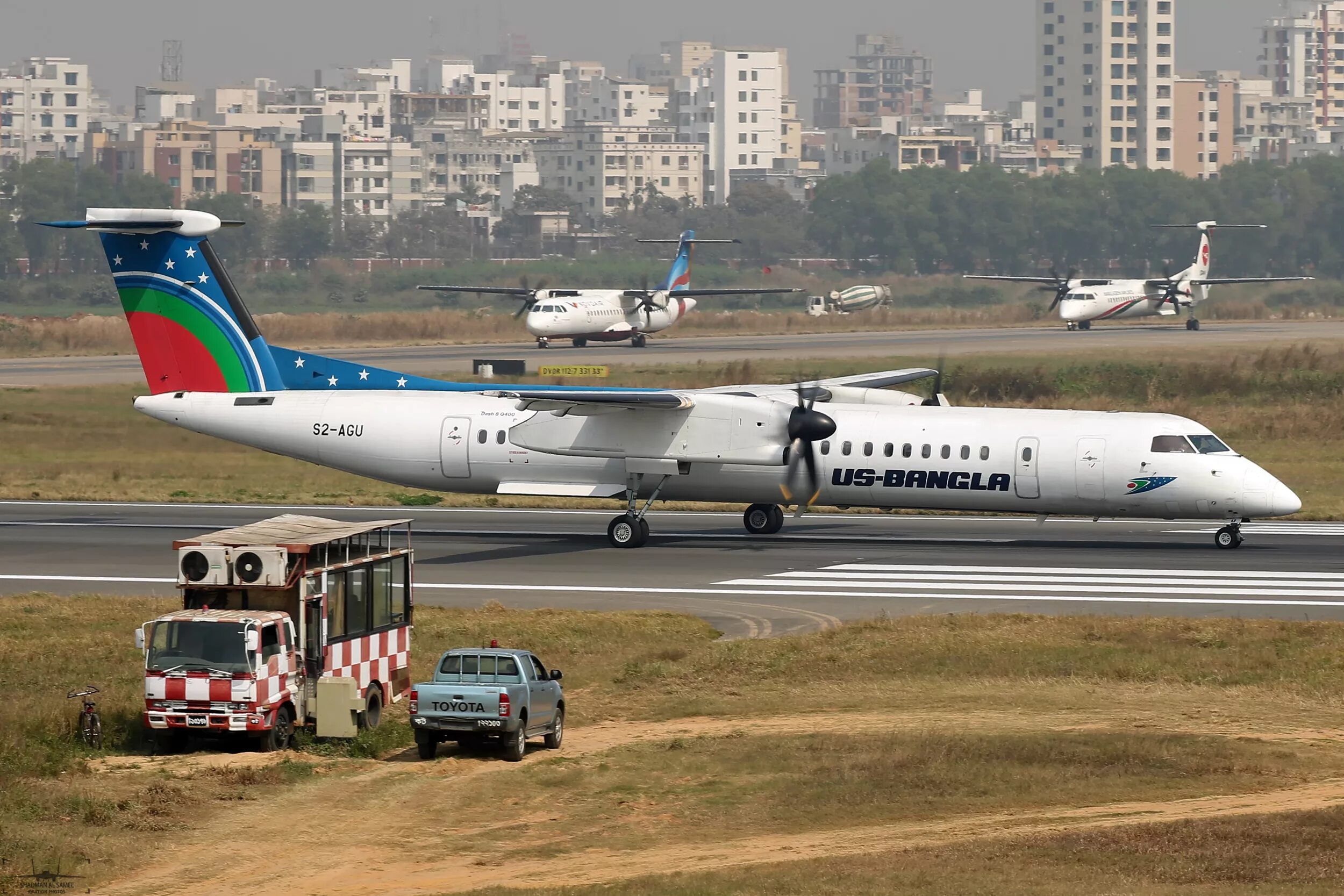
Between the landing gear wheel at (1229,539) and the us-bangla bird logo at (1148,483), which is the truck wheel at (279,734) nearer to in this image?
the us-bangla bird logo at (1148,483)

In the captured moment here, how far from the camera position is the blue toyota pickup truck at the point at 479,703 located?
738 inches

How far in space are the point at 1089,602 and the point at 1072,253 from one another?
16038 cm

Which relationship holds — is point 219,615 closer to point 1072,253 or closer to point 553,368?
point 553,368

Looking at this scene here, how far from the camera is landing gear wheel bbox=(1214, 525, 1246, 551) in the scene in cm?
3531

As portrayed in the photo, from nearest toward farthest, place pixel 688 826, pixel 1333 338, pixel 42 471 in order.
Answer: pixel 688 826 → pixel 42 471 → pixel 1333 338

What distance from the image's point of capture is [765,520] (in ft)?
125

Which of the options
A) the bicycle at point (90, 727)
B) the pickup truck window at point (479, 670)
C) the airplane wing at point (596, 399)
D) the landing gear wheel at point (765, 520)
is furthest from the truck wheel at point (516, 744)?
the landing gear wheel at point (765, 520)

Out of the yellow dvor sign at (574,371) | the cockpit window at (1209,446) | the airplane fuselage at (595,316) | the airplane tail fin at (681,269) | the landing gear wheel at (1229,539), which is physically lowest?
the landing gear wheel at (1229,539)

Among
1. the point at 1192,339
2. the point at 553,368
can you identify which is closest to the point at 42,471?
the point at 553,368

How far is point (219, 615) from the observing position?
18891 mm

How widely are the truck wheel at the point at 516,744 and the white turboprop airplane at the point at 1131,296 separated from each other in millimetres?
82210

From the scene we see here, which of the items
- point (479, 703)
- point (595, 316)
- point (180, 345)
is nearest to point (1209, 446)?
point (479, 703)

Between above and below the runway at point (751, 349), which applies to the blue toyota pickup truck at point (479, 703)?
below

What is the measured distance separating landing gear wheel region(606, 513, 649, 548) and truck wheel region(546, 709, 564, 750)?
15958 mm
